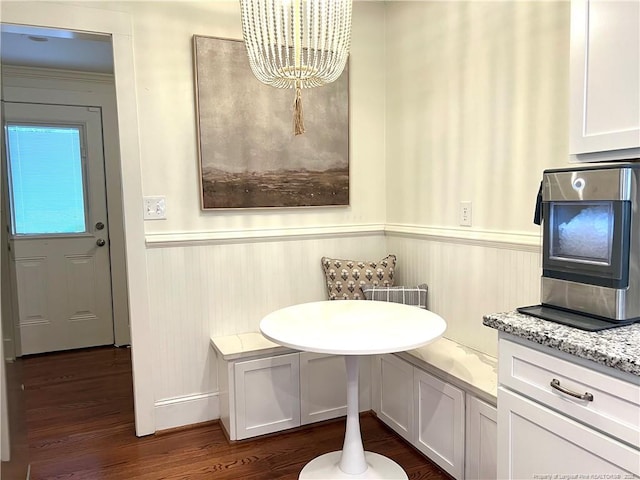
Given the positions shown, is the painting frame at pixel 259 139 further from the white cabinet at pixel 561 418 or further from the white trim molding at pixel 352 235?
the white cabinet at pixel 561 418

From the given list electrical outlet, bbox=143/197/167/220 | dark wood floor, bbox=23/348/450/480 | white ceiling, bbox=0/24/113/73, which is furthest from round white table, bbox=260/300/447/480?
white ceiling, bbox=0/24/113/73

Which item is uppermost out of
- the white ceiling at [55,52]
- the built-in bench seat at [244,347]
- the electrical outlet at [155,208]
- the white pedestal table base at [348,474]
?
the white ceiling at [55,52]

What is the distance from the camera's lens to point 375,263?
285 cm

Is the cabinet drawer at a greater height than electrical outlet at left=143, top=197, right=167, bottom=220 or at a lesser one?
lesser

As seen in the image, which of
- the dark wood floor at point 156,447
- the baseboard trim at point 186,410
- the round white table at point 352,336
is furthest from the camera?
the baseboard trim at point 186,410

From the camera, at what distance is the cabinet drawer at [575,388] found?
44.5 inches

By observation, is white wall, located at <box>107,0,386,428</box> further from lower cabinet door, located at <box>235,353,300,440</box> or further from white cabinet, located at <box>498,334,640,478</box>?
white cabinet, located at <box>498,334,640,478</box>

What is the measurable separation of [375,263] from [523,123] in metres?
1.16

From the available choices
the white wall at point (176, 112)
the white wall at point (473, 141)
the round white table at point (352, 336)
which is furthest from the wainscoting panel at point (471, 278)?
the white wall at point (176, 112)

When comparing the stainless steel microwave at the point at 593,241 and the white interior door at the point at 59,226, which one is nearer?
the stainless steel microwave at the point at 593,241

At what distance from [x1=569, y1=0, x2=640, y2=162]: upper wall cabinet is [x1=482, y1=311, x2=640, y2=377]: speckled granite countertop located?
1.74ft

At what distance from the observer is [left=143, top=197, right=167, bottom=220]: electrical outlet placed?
2.49 metres

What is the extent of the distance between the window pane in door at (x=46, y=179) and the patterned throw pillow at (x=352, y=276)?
2.45 m

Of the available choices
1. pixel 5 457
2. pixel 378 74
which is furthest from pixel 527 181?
pixel 5 457
